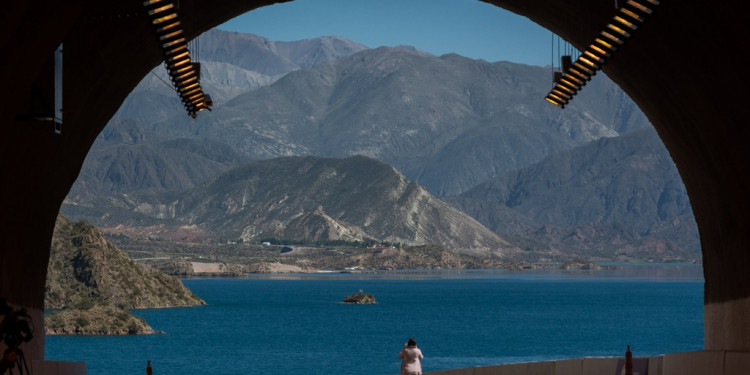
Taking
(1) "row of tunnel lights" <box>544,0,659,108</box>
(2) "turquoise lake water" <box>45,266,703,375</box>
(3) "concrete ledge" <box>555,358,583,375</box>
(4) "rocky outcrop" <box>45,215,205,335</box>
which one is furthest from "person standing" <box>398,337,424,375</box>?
(4) "rocky outcrop" <box>45,215,205,335</box>

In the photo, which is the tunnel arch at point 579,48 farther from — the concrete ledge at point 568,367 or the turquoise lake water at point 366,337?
the turquoise lake water at point 366,337

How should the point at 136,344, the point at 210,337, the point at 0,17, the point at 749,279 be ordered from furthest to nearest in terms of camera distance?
the point at 210,337, the point at 136,344, the point at 749,279, the point at 0,17

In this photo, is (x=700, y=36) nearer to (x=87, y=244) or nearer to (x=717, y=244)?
(x=717, y=244)

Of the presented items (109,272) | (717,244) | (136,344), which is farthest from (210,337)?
(717,244)

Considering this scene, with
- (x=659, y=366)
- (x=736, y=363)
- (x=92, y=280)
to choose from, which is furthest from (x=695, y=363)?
(x=92, y=280)

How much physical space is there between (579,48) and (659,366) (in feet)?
16.9

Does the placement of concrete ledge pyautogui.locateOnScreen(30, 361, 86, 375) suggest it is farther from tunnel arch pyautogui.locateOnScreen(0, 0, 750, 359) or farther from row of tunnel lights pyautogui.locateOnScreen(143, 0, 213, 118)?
row of tunnel lights pyautogui.locateOnScreen(143, 0, 213, 118)

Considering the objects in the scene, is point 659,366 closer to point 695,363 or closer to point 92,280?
point 695,363

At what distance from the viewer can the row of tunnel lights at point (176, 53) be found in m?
14.9

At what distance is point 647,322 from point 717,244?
148m

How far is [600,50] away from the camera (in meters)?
17.2

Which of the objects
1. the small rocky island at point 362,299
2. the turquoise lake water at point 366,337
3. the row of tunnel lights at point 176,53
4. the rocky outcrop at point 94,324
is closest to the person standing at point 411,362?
the row of tunnel lights at point 176,53

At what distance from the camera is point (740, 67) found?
14.7 metres

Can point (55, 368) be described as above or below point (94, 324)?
above
